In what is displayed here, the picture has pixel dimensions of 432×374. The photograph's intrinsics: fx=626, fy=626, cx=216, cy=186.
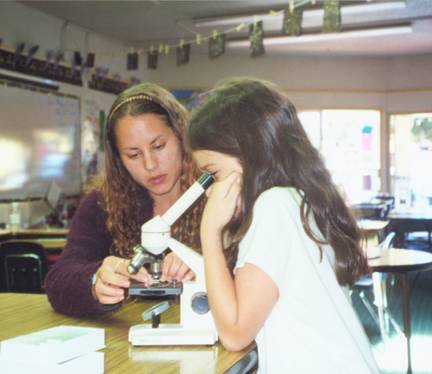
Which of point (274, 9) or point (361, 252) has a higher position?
point (274, 9)

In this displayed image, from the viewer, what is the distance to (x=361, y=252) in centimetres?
139

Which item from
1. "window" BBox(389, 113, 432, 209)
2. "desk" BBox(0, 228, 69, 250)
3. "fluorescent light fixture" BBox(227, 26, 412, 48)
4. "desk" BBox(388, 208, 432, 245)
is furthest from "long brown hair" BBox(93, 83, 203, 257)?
"window" BBox(389, 113, 432, 209)

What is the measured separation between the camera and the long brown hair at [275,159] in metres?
1.30

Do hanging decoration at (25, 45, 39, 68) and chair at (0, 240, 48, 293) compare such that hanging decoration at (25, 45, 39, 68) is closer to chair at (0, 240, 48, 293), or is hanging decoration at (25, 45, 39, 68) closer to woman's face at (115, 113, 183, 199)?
chair at (0, 240, 48, 293)

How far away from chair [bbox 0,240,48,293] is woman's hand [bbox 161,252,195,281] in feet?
8.46

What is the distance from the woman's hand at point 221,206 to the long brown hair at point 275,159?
0.02 m

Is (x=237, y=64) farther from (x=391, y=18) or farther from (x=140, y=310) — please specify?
(x=140, y=310)

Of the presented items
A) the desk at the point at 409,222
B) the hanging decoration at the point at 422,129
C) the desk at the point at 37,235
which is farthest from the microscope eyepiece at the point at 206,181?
the hanging decoration at the point at 422,129

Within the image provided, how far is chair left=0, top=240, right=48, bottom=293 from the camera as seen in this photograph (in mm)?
3898

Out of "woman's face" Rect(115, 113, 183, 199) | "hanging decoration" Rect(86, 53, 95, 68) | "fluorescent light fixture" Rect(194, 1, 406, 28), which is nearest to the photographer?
"woman's face" Rect(115, 113, 183, 199)

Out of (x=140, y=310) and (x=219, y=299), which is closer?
(x=219, y=299)

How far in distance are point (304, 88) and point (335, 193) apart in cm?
898

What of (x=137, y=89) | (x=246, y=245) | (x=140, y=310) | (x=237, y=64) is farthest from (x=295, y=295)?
(x=237, y=64)

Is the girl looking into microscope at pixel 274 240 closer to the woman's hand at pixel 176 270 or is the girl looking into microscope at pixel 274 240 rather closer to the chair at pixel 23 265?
the woman's hand at pixel 176 270
